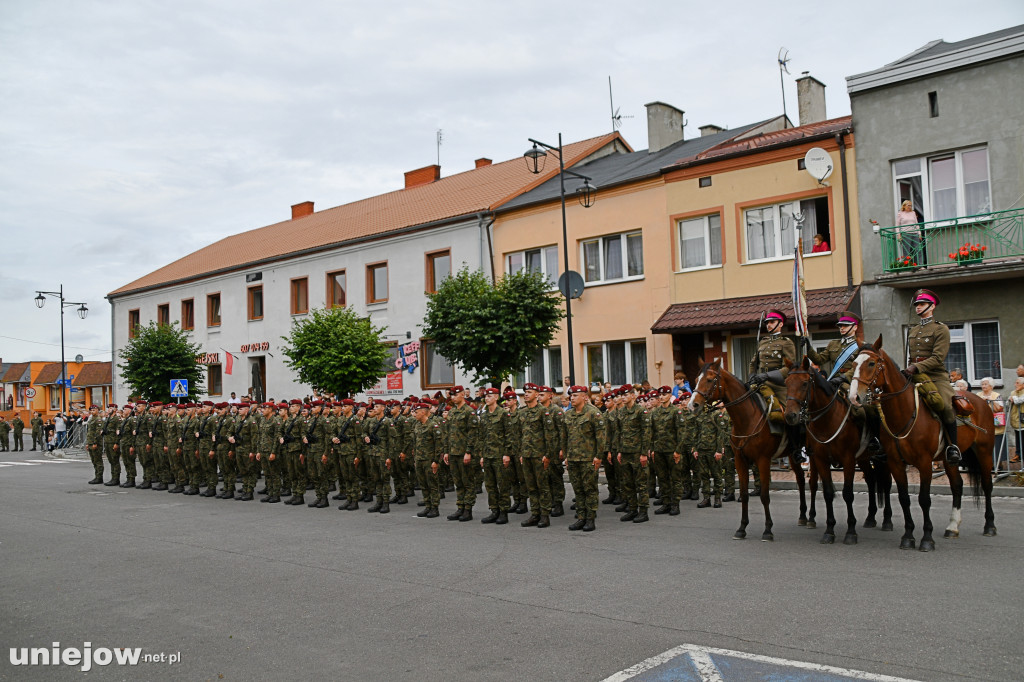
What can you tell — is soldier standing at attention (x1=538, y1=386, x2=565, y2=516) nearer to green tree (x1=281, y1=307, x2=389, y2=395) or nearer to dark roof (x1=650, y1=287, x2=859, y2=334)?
dark roof (x1=650, y1=287, x2=859, y2=334)

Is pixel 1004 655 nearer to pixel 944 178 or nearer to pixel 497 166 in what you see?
pixel 944 178

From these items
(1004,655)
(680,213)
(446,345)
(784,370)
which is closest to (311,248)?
(446,345)

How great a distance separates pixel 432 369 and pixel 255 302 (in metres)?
11.5

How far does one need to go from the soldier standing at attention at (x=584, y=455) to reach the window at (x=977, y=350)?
32.9ft

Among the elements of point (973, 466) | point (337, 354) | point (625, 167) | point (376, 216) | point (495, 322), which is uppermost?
point (376, 216)

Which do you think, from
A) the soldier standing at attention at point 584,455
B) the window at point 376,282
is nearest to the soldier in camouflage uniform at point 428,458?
the soldier standing at attention at point 584,455

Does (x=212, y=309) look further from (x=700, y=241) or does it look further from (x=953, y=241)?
(x=953, y=241)

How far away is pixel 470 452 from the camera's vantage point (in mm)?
13008

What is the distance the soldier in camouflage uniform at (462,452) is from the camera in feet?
42.1

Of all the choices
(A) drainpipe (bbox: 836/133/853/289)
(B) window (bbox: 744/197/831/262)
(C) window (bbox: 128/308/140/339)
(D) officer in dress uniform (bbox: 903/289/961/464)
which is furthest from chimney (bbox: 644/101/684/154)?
(C) window (bbox: 128/308/140/339)

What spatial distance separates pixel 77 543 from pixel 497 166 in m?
25.1

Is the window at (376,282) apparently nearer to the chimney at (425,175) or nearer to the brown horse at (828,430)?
the chimney at (425,175)

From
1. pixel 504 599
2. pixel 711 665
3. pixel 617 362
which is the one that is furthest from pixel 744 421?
pixel 617 362

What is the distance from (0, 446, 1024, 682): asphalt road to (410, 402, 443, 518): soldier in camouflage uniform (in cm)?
128
